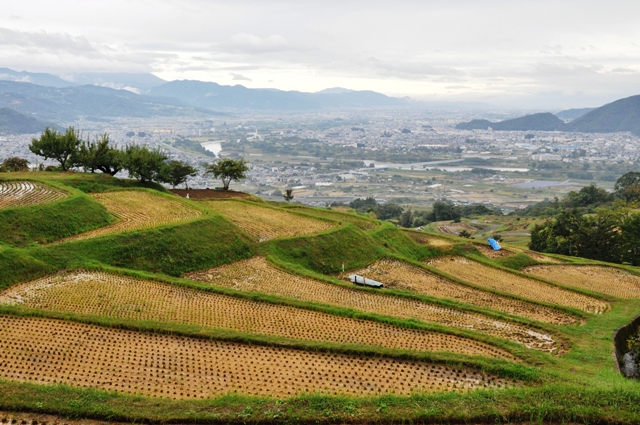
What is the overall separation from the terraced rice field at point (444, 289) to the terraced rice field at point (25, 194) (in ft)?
53.2

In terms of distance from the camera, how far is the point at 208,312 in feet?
55.0

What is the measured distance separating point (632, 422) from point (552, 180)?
446 feet

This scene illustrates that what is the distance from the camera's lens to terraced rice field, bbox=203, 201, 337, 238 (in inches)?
1095

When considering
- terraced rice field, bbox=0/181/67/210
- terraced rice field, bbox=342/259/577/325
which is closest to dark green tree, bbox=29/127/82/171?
terraced rice field, bbox=0/181/67/210

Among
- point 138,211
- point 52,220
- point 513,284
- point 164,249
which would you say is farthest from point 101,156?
point 513,284

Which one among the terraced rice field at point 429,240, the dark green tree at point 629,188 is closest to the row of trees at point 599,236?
the terraced rice field at point 429,240

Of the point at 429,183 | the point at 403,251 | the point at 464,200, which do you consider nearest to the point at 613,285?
the point at 403,251

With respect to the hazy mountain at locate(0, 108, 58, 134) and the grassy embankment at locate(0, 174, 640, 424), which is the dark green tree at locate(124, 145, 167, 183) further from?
the hazy mountain at locate(0, 108, 58, 134)

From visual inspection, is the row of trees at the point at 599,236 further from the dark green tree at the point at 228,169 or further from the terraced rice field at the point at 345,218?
the dark green tree at the point at 228,169

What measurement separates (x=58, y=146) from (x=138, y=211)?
14.1 meters

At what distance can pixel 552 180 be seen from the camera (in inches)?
5246

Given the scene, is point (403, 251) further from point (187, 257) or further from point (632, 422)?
point (632, 422)

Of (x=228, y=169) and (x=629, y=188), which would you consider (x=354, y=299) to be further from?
(x=629, y=188)

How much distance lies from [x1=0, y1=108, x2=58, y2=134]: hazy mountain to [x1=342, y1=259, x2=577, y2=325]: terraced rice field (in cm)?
14346
